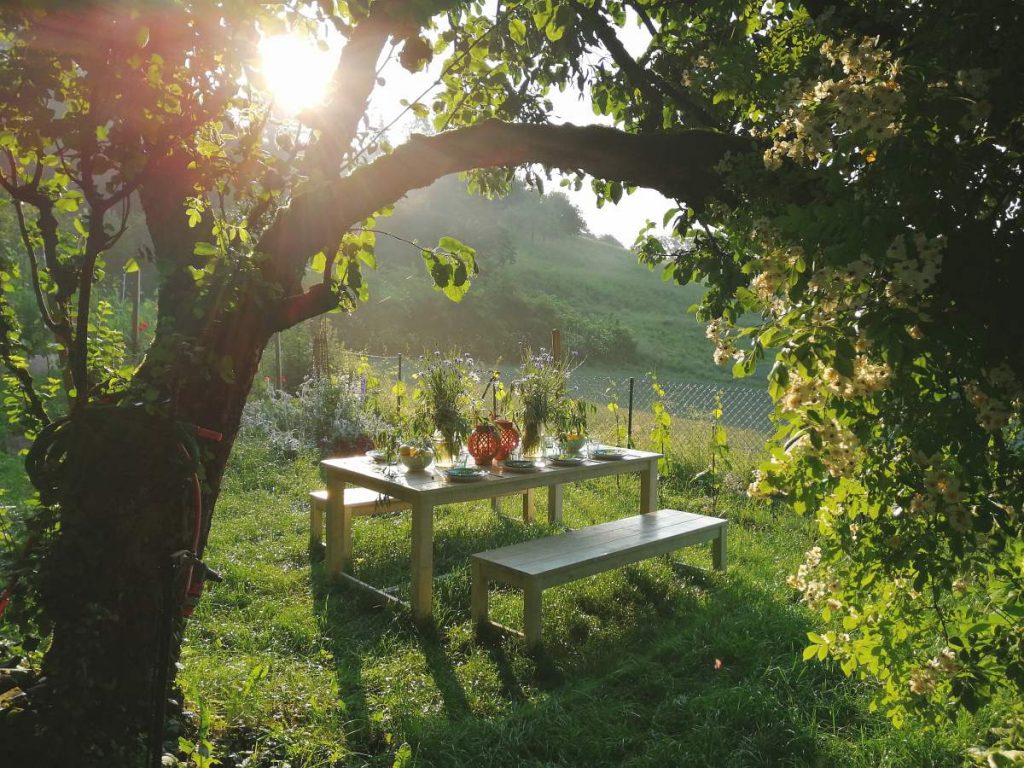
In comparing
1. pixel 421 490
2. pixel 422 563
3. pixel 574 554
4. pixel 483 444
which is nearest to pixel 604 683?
pixel 574 554

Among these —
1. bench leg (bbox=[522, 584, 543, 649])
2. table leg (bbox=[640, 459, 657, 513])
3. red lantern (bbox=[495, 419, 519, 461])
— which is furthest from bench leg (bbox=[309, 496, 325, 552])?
table leg (bbox=[640, 459, 657, 513])

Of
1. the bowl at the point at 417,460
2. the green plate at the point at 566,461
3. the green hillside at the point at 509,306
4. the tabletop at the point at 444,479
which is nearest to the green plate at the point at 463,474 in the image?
the tabletop at the point at 444,479

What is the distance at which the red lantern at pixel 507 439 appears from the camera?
174 inches

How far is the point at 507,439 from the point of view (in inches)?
175

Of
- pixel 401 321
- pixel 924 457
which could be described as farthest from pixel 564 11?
pixel 401 321

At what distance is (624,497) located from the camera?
6.32 meters

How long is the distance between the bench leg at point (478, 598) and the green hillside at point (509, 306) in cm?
2071

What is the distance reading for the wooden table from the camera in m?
3.69

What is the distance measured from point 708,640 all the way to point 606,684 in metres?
0.67

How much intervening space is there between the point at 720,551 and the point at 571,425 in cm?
125

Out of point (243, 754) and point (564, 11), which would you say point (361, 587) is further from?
point (564, 11)

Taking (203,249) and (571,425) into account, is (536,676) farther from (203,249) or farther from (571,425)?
(203,249)

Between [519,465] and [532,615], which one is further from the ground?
[519,465]

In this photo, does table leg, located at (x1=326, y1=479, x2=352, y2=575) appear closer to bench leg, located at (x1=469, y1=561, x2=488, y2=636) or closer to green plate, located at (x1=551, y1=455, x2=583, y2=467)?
bench leg, located at (x1=469, y1=561, x2=488, y2=636)
